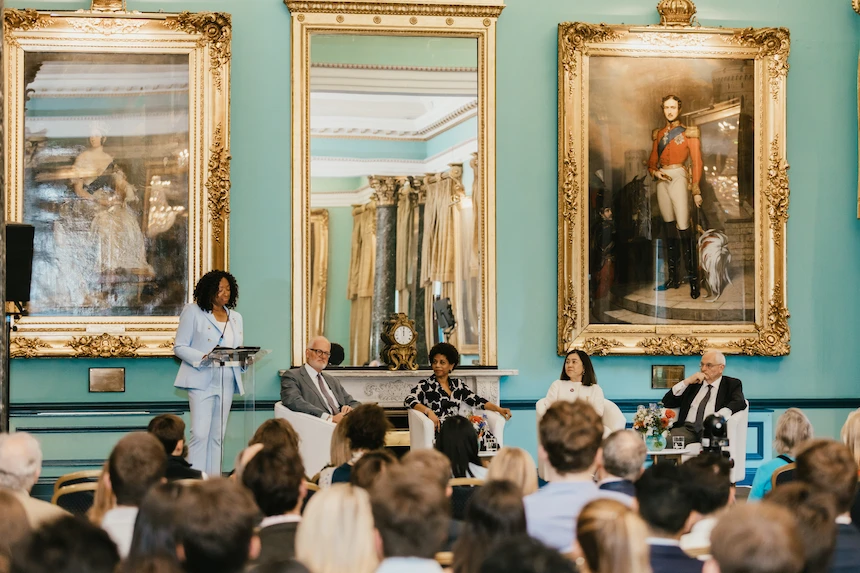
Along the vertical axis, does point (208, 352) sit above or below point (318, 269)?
below

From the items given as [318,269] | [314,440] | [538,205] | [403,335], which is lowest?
[314,440]

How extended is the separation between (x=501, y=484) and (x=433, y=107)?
6.29 m

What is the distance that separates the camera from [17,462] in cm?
393

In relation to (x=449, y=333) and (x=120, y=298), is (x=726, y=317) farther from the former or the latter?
(x=120, y=298)

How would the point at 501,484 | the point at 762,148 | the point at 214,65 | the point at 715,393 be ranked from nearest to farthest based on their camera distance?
the point at 501,484 → the point at 715,393 → the point at 214,65 → the point at 762,148

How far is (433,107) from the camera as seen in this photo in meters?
9.04

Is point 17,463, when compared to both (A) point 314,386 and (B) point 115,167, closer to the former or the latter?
(A) point 314,386

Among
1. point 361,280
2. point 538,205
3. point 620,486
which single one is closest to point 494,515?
point 620,486

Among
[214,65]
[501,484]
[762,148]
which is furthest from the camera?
[762,148]

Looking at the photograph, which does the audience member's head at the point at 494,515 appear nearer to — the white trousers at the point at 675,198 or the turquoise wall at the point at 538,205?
the turquoise wall at the point at 538,205

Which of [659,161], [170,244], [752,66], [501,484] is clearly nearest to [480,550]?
[501,484]

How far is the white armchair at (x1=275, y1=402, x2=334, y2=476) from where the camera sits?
25.1ft

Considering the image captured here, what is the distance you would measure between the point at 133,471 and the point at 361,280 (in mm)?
5274

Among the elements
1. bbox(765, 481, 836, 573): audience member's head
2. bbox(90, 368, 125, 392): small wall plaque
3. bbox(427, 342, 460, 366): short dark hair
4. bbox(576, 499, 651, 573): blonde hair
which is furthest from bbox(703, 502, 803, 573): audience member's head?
bbox(90, 368, 125, 392): small wall plaque
